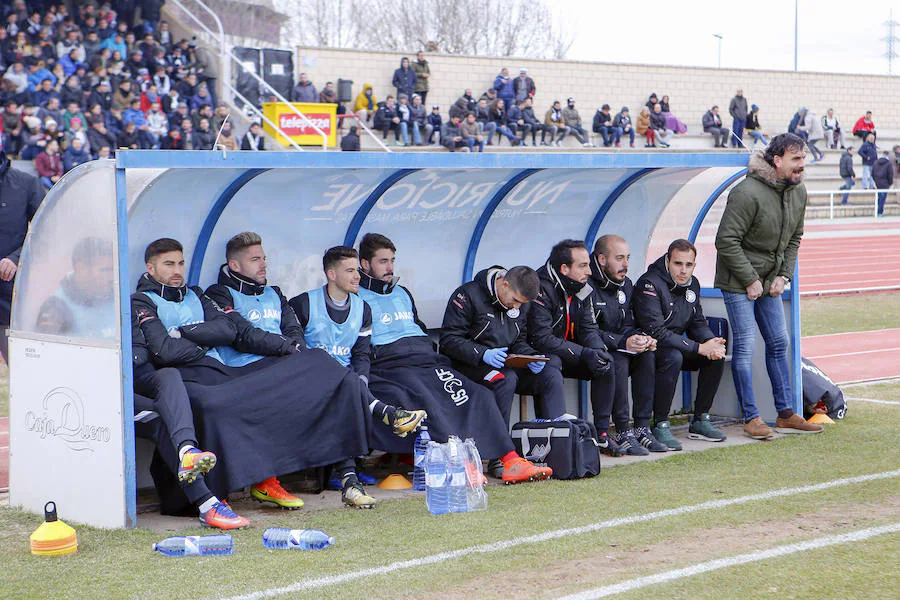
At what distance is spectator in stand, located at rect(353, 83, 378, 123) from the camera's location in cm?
2645

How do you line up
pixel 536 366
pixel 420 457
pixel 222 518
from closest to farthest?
pixel 222 518 < pixel 420 457 < pixel 536 366

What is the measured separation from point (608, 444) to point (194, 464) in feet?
9.70

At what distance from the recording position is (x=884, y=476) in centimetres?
634

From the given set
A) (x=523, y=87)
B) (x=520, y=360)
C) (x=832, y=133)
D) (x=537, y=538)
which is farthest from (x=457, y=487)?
(x=832, y=133)

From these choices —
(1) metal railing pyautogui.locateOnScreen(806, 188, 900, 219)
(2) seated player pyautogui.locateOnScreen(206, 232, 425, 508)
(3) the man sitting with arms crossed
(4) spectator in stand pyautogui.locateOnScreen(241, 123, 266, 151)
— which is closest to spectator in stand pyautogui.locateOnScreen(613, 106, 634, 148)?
(1) metal railing pyautogui.locateOnScreen(806, 188, 900, 219)

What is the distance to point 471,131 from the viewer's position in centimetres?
2622

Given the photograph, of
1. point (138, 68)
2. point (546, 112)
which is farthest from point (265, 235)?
point (546, 112)

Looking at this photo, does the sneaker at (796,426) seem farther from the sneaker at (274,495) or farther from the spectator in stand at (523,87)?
the spectator in stand at (523,87)

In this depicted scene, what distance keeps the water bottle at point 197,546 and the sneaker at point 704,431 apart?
3824mm

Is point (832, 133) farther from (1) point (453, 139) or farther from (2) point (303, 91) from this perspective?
(2) point (303, 91)

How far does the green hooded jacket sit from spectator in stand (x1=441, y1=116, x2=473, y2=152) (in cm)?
1752

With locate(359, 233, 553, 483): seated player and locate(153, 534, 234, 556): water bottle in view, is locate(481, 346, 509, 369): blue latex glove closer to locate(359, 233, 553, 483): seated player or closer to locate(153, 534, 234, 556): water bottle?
locate(359, 233, 553, 483): seated player

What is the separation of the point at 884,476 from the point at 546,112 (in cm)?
2516

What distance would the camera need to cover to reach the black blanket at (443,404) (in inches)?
256
